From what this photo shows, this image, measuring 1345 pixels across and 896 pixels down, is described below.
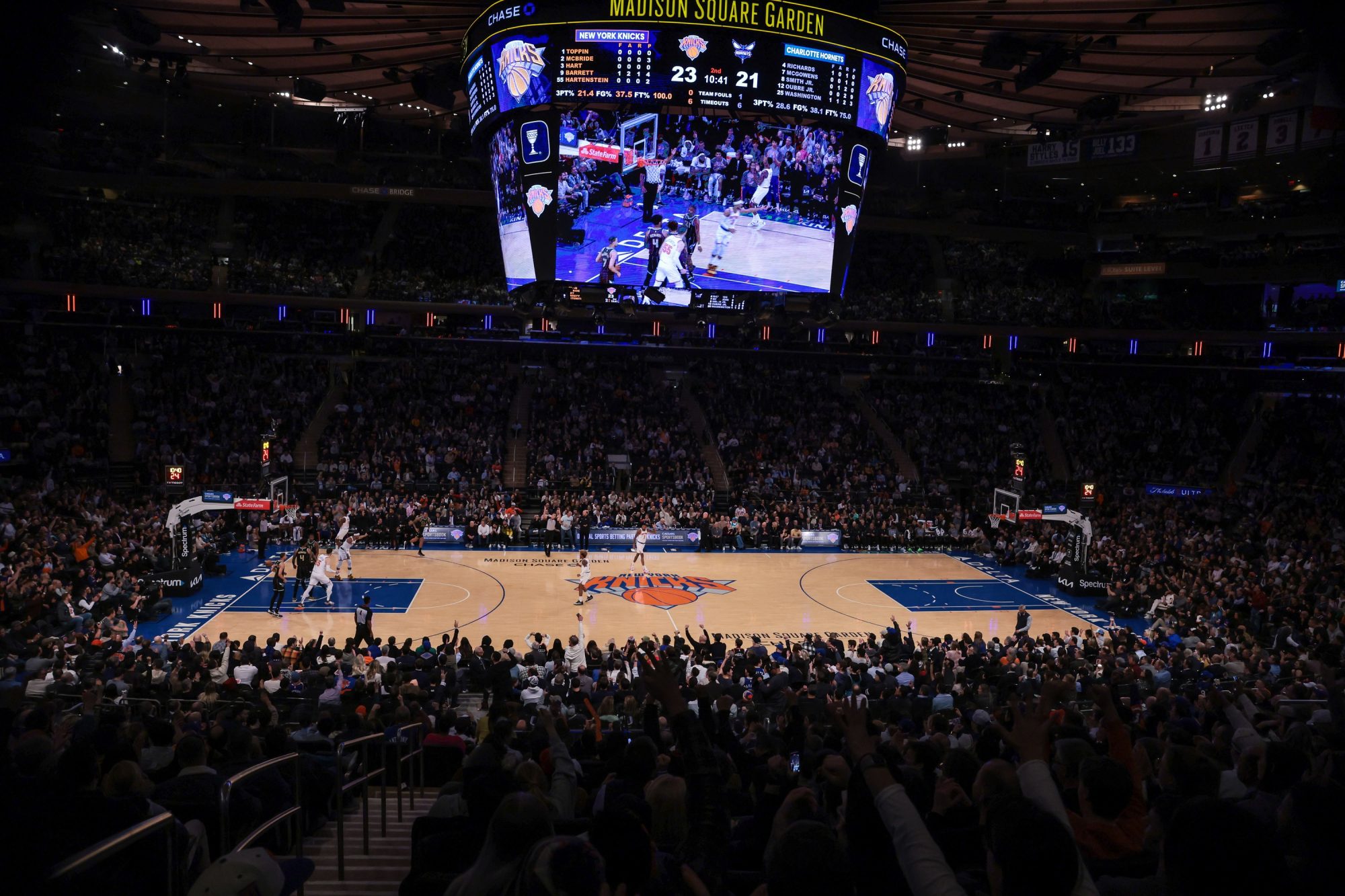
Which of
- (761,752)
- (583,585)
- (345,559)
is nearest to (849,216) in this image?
(583,585)

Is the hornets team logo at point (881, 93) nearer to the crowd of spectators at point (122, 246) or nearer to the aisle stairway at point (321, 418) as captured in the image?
the aisle stairway at point (321, 418)

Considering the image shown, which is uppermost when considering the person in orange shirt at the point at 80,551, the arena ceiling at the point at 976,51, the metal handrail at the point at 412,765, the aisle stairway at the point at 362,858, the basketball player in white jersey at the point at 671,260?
the arena ceiling at the point at 976,51

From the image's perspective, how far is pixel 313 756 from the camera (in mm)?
7766

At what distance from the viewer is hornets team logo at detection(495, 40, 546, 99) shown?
2202 centimetres

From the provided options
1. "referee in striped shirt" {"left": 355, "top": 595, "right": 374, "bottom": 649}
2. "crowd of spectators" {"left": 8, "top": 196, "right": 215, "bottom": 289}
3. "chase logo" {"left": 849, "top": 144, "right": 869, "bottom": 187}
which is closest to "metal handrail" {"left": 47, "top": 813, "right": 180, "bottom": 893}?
"referee in striped shirt" {"left": 355, "top": 595, "right": 374, "bottom": 649}

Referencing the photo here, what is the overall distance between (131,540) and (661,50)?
19305mm

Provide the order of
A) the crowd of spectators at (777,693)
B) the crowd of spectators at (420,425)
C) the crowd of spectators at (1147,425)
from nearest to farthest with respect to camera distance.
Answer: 1. the crowd of spectators at (777,693)
2. the crowd of spectators at (420,425)
3. the crowd of spectators at (1147,425)

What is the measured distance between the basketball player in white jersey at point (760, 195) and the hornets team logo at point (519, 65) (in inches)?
247

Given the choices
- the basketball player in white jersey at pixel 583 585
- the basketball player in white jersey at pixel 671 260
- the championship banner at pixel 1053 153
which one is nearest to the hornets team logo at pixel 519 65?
the basketball player in white jersey at pixel 671 260

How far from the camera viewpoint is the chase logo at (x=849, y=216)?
24984 mm

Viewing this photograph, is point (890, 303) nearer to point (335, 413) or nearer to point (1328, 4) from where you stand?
point (335, 413)

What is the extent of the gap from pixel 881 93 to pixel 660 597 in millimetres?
14865

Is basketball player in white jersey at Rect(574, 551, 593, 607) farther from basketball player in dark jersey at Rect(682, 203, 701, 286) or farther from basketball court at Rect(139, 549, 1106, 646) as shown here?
basketball player in dark jersey at Rect(682, 203, 701, 286)

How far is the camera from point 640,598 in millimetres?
25375
